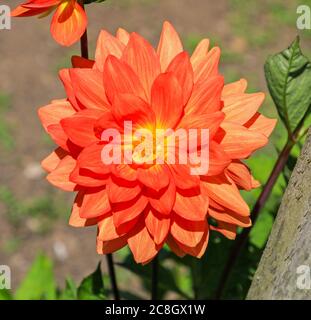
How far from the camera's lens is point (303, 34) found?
2807mm

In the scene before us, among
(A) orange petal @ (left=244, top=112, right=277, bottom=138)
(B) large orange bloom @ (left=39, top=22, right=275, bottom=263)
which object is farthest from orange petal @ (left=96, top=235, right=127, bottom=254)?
(A) orange petal @ (left=244, top=112, right=277, bottom=138)

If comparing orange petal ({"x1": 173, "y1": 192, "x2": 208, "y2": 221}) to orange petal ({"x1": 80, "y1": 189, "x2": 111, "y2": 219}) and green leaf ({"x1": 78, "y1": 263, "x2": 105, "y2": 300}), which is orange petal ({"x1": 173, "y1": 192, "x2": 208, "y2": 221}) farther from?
green leaf ({"x1": 78, "y1": 263, "x2": 105, "y2": 300})

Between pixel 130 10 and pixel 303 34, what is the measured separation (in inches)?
28.4

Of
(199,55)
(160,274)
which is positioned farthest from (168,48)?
(160,274)

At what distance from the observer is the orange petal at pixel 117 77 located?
819 mm

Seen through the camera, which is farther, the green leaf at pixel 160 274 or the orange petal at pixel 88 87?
the green leaf at pixel 160 274

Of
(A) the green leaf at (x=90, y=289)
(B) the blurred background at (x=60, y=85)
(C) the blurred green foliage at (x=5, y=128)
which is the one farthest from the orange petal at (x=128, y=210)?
(C) the blurred green foliage at (x=5, y=128)

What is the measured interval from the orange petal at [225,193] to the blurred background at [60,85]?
0.57 meters

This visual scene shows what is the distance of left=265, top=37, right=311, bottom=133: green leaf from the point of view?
96cm

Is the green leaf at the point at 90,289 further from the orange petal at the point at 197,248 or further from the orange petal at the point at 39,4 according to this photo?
the orange petal at the point at 39,4

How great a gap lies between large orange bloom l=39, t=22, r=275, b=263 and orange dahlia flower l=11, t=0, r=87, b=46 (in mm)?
42
